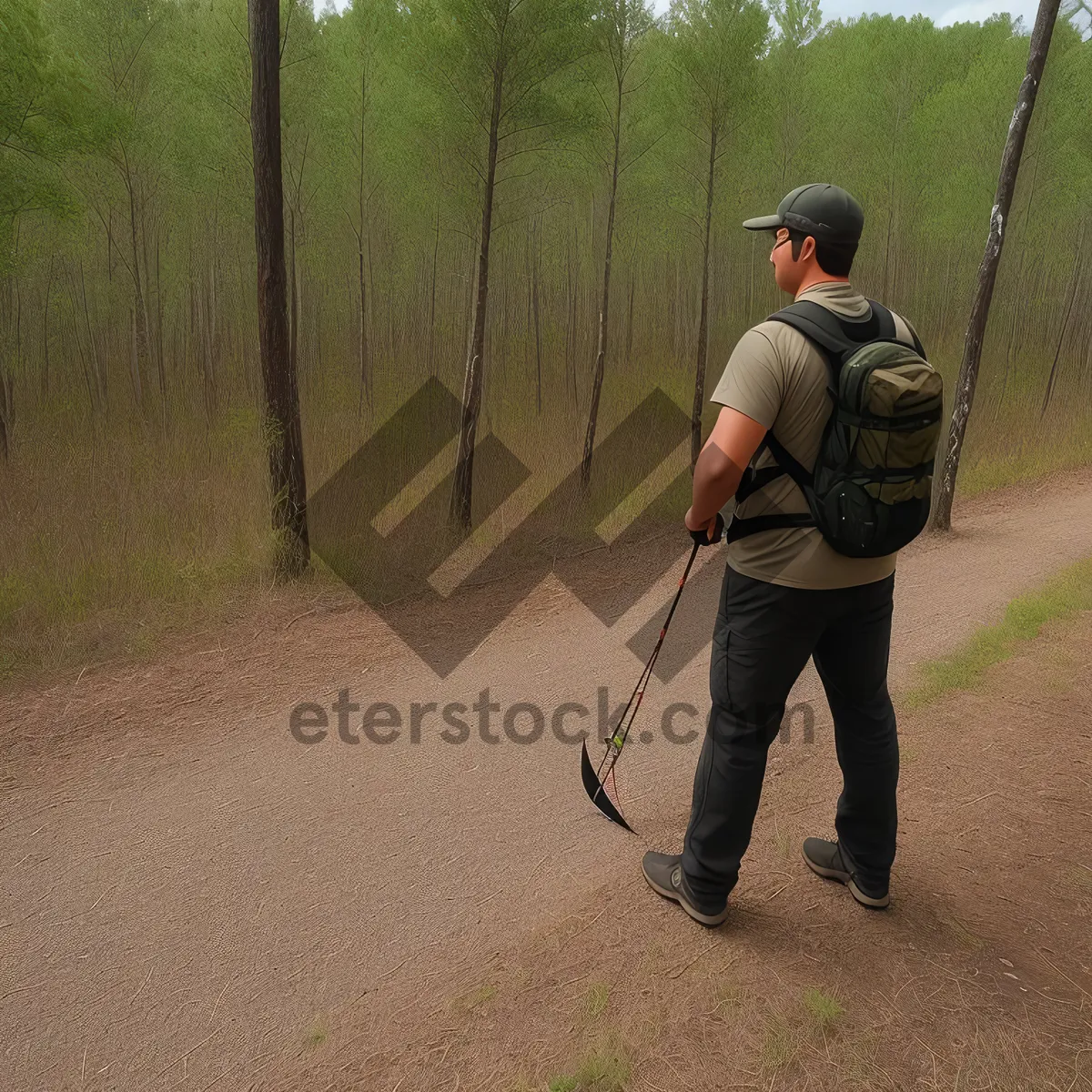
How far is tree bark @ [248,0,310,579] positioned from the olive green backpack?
518 centimetres

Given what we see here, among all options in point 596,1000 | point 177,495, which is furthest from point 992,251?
point 177,495

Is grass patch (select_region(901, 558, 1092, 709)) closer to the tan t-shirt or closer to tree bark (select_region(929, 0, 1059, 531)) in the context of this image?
tree bark (select_region(929, 0, 1059, 531))

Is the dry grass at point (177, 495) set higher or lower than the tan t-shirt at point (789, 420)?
lower

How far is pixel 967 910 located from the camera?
2666 mm

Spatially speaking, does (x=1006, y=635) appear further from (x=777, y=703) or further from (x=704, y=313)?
(x=704, y=313)

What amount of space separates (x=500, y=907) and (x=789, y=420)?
195cm

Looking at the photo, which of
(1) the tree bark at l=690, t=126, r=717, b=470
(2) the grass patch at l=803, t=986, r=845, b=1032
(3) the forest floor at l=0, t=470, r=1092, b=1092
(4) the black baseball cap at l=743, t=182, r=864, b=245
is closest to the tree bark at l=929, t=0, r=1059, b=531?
(1) the tree bark at l=690, t=126, r=717, b=470

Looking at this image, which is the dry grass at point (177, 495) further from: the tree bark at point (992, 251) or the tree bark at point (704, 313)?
the tree bark at point (992, 251)

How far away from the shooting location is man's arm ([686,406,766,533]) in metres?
2.09

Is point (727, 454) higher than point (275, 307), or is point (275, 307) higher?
point (275, 307)

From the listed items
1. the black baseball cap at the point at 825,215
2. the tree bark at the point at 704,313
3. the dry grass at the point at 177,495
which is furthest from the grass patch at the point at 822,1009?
the tree bark at the point at 704,313

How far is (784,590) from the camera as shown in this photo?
7.21ft

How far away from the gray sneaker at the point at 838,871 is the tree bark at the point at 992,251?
5.72 meters

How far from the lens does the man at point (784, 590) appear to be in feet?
6.89
